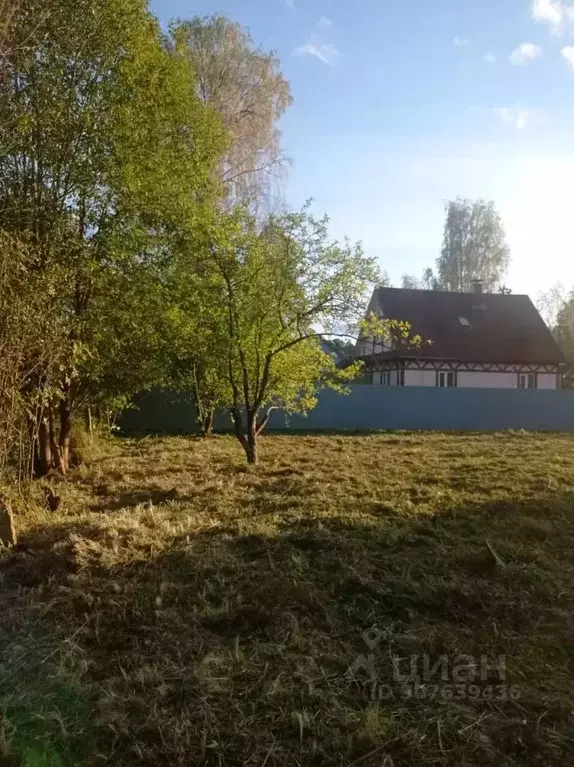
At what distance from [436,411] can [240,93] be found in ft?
30.8

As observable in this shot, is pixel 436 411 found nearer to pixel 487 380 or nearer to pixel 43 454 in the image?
pixel 487 380

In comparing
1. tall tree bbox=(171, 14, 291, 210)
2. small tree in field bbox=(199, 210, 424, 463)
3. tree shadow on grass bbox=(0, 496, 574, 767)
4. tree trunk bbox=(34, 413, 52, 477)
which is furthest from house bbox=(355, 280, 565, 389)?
tree shadow on grass bbox=(0, 496, 574, 767)

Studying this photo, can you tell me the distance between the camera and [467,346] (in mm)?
21438

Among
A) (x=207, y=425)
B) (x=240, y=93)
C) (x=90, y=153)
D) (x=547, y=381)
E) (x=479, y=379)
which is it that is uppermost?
(x=240, y=93)

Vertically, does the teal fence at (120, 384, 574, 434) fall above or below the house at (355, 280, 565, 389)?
below

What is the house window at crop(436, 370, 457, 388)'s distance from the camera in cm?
2125

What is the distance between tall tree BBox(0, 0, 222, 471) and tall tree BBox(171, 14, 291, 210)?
705 centimetres

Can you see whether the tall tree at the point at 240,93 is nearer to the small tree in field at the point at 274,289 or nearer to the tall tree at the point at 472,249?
the small tree in field at the point at 274,289

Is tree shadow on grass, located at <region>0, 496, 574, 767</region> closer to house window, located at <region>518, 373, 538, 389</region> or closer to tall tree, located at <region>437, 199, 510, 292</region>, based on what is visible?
house window, located at <region>518, 373, 538, 389</region>

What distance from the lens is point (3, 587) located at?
11.8 ft

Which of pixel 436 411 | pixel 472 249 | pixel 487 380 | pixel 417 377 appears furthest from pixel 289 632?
pixel 472 249

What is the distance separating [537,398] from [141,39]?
1418 centimetres

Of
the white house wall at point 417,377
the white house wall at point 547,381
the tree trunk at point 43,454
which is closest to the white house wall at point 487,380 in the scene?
the white house wall at point 547,381

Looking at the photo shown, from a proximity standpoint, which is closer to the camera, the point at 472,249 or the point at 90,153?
the point at 90,153
